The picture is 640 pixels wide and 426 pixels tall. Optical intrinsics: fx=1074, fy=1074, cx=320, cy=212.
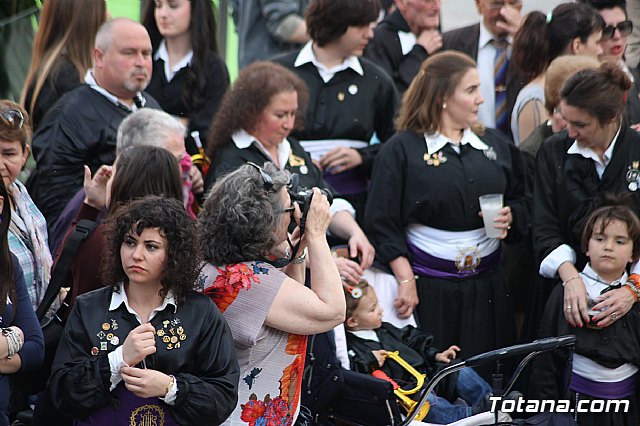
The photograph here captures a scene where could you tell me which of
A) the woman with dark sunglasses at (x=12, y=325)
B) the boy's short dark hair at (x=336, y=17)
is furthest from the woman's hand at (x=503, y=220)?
the woman with dark sunglasses at (x=12, y=325)

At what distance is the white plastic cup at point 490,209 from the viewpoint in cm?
580

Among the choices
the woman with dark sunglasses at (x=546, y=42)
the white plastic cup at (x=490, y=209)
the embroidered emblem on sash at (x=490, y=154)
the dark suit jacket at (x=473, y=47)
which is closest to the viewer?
the white plastic cup at (x=490, y=209)

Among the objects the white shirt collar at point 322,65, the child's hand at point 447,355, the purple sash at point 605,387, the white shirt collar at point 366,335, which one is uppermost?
the white shirt collar at point 322,65

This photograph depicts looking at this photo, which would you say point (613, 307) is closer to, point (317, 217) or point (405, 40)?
point (317, 217)

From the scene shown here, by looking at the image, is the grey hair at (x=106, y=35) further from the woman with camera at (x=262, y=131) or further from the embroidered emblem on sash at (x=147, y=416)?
the embroidered emblem on sash at (x=147, y=416)

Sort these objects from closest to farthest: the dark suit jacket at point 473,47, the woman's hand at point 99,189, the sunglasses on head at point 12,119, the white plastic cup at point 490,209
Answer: the sunglasses on head at point 12,119 → the woman's hand at point 99,189 → the white plastic cup at point 490,209 → the dark suit jacket at point 473,47

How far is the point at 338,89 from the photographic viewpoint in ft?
21.3

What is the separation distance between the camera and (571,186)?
571 centimetres

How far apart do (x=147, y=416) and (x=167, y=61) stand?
3270 mm

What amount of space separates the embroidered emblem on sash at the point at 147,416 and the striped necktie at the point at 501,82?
3.97 meters

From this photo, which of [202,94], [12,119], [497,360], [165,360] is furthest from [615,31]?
[165,360]

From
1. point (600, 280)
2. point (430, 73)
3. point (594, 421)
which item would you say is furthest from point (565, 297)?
point (430, 73)

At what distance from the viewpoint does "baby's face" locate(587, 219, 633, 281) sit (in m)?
5.39

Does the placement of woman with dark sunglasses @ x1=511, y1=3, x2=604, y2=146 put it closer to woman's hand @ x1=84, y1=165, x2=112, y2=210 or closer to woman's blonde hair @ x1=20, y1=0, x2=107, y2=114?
woman's blonde hair @ x1=20, y1=0, x2=107, y2=114
